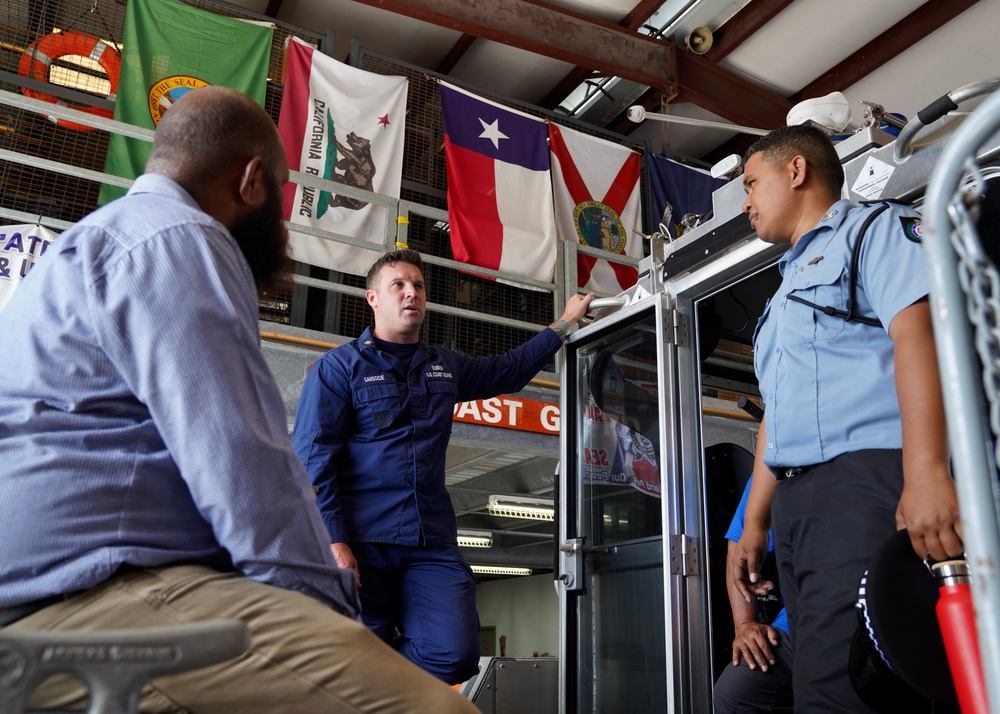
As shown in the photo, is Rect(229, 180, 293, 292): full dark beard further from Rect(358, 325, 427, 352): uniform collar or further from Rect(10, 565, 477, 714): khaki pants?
Rect(358, 325, 427, 352): uniform collar

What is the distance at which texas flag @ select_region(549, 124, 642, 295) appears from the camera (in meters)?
6.99

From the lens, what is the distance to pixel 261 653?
3.25 feet

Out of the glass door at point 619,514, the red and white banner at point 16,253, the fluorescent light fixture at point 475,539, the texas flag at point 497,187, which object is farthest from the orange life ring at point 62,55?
the fluorescent light fixture at point 475,539

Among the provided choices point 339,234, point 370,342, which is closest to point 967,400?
point 370,342

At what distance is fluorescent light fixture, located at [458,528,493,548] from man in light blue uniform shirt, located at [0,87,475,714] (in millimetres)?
10361

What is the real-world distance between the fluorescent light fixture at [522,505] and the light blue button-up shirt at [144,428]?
707 cm

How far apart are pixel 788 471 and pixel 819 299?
15.9 inches

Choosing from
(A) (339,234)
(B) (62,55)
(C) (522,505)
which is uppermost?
(B) (62,55)

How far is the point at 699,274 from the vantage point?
10.1 feet

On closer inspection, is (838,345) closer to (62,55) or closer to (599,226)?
(599,226)

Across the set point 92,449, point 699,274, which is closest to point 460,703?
point 92,449

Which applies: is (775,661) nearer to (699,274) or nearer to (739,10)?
(699,274)

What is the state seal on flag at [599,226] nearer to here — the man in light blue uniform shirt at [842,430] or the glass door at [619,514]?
the glass door at [619,514]

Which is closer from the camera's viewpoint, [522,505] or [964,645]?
[964,645]
